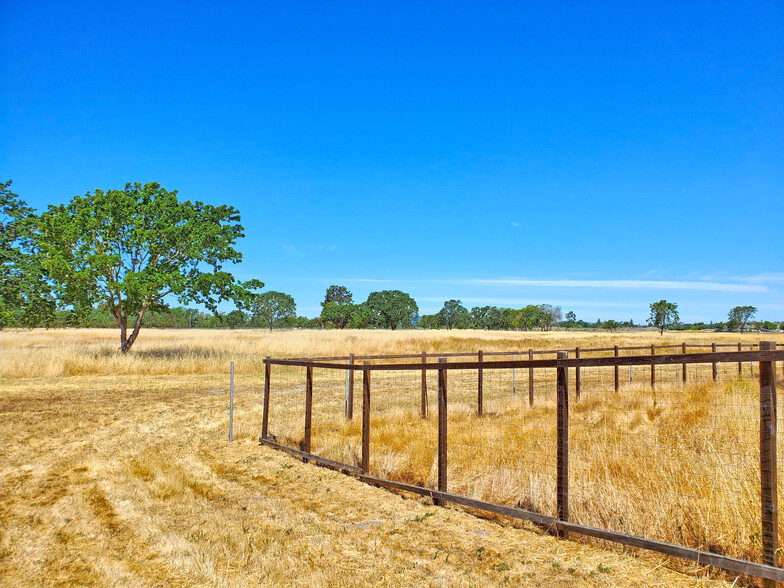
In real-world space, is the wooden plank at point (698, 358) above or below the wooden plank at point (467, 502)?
above

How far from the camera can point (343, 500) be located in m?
6.23

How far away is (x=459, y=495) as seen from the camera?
582cm

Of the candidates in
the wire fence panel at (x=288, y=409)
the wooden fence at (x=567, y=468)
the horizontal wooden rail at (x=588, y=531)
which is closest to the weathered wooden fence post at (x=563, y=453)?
the wooden fence at (x=567, y=468)

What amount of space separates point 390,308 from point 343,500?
10733 centimetres

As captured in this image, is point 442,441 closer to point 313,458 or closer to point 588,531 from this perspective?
point 588,531

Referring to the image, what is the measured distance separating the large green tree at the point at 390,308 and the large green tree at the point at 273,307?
18.0 meters

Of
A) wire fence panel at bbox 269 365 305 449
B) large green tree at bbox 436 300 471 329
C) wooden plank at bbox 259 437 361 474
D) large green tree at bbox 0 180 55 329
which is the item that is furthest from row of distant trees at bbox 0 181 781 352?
large green tree at bbox 436 300 471 329

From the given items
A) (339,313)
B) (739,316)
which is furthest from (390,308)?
(739,316)

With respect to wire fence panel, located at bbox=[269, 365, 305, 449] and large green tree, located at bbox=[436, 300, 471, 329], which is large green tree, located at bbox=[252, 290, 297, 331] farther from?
wire fence panel, located at bbox=[269, 365, 305, 449]

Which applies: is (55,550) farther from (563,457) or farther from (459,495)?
(563,457)

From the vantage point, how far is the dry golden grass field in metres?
4.22

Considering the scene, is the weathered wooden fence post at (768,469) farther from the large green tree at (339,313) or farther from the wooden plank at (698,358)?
the large green tree at (339,313)

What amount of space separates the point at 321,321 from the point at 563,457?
114 meters

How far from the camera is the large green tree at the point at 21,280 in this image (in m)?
25.0
